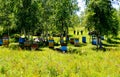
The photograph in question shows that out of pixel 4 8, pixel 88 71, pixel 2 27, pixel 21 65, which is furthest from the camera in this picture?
pixel 2 27

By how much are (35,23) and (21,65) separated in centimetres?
3047

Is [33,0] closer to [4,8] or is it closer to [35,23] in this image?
[35,23]

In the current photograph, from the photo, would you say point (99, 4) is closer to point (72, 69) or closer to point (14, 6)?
point (14, 6)

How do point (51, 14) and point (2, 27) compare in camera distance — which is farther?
point (2, 27)

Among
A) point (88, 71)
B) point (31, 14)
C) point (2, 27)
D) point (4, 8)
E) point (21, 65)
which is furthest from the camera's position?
point (2, 27)

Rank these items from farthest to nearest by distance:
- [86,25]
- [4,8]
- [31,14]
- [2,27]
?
[2,27] → [4,8] → [86,25] → [31,14]

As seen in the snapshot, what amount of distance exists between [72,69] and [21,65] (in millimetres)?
1932

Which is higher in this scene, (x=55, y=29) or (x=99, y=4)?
(x=99, y=4)

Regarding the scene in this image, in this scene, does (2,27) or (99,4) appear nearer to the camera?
(99,4)

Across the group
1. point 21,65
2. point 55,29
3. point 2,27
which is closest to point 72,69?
point 21,65

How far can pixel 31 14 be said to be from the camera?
39344 mm

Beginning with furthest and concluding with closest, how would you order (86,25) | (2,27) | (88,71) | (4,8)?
(2,27) → (4,8) → (86,25) → (88,71)

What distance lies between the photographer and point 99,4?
41.8 metres

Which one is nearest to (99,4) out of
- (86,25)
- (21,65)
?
(86,25)
